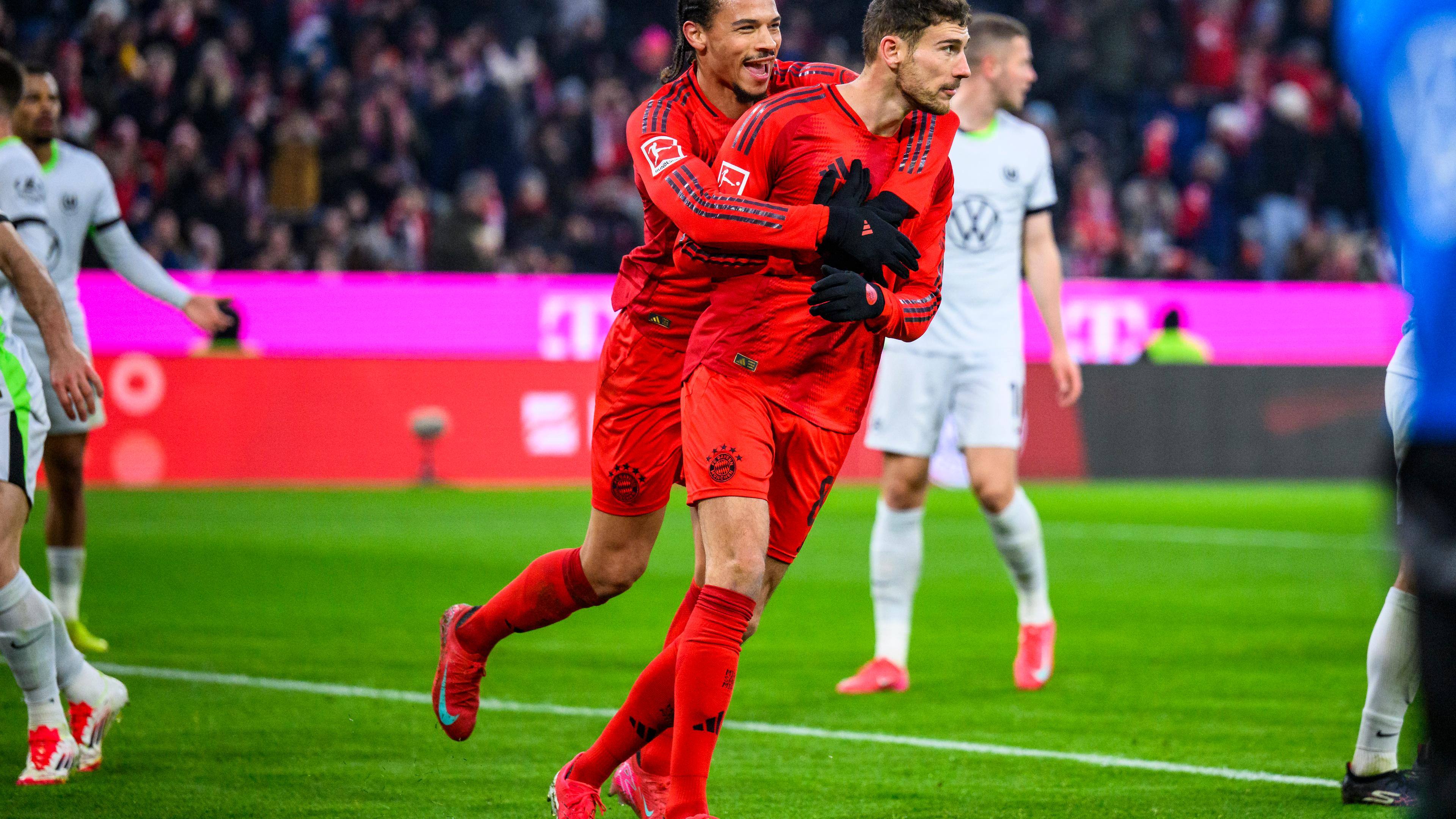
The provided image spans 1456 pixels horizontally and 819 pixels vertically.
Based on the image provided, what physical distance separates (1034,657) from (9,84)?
14.6ft

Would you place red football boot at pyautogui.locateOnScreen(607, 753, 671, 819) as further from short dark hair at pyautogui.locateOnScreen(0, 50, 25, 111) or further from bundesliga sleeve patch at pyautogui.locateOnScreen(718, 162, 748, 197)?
short dark hair at pyautogui.locateOnScreen(0, 50, 25, 111)

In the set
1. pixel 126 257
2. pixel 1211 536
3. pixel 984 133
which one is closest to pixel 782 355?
pixel 984 133

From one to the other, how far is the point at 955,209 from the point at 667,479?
272 centimetres

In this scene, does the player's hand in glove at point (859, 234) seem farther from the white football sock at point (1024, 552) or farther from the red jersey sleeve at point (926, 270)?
the white football sock at point (1024, 552)

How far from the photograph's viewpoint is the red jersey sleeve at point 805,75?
15.8 ft

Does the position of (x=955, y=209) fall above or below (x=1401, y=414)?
above

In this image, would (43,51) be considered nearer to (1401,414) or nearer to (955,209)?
(955,209)

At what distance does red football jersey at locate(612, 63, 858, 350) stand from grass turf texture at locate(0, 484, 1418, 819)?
1479mm

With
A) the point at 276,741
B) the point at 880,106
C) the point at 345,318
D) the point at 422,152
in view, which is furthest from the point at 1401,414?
the point at 422,152

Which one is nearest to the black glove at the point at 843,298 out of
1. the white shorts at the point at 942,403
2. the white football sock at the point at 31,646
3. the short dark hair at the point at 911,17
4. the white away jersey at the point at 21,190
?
the short dark hair at the point at 911,17

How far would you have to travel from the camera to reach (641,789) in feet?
16.0

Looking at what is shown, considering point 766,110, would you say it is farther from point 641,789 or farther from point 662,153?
point 641,789

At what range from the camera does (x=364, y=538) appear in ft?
40.5

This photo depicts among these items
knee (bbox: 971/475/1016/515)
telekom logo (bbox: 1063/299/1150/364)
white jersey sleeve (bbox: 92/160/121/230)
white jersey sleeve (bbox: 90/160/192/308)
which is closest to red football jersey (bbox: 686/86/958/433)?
knee (bbox: 971/475/1016/515)
